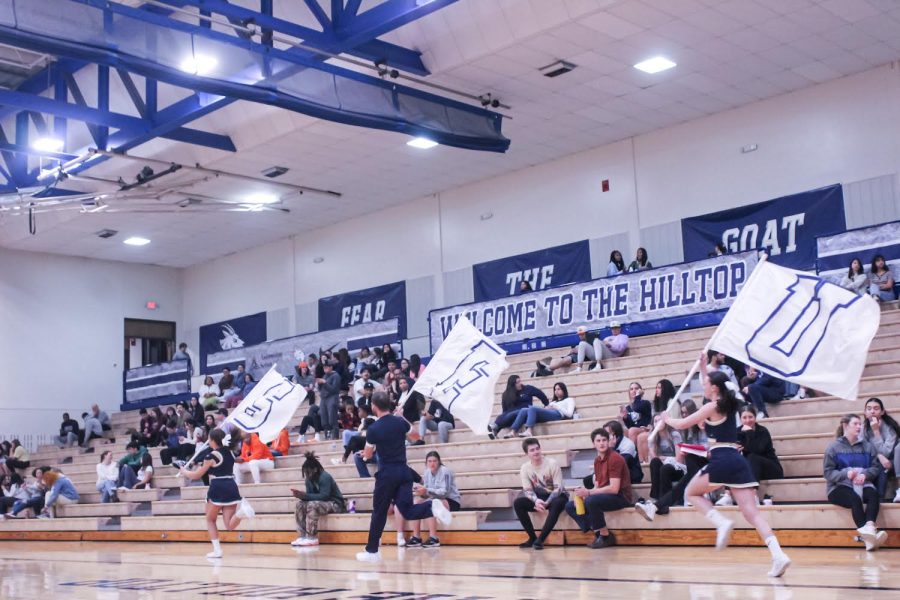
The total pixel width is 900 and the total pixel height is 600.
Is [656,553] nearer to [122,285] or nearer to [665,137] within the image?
[665,137]

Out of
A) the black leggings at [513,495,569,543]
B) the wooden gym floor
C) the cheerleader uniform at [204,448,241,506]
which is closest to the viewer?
the wooden gym floor

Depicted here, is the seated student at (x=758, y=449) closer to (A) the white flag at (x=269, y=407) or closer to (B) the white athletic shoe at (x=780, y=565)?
(B) the white athletic shoe at (x=780, y=565)

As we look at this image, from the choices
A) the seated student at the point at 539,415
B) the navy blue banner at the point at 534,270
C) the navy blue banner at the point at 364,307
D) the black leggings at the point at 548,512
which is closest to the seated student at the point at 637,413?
the seated student at the point at 539,415

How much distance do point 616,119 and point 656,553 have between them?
36.7ft

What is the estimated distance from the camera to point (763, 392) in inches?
520

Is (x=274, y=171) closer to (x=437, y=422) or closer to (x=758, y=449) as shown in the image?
(x=437, y=422)

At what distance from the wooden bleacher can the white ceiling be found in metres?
4.35

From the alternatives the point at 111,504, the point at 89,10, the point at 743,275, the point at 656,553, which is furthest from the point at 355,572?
the point at 111,504

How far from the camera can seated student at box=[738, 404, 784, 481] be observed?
1105 centimetres

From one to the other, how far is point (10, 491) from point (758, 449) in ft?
56.4

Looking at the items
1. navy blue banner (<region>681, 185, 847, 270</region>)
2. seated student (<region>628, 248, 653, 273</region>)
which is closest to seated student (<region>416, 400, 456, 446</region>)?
seated student (<region>628, 248, 653, 273</region>)

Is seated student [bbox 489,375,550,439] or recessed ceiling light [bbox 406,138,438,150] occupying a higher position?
recessed ceiling light [bbox 406,138,438,150]

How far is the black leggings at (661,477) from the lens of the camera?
11.3 meters

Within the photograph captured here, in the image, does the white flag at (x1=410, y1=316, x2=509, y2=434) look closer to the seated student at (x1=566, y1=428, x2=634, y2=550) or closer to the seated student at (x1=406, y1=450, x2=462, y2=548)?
the seated student at (x1=406, y1=450, x2=462, y2=548)
